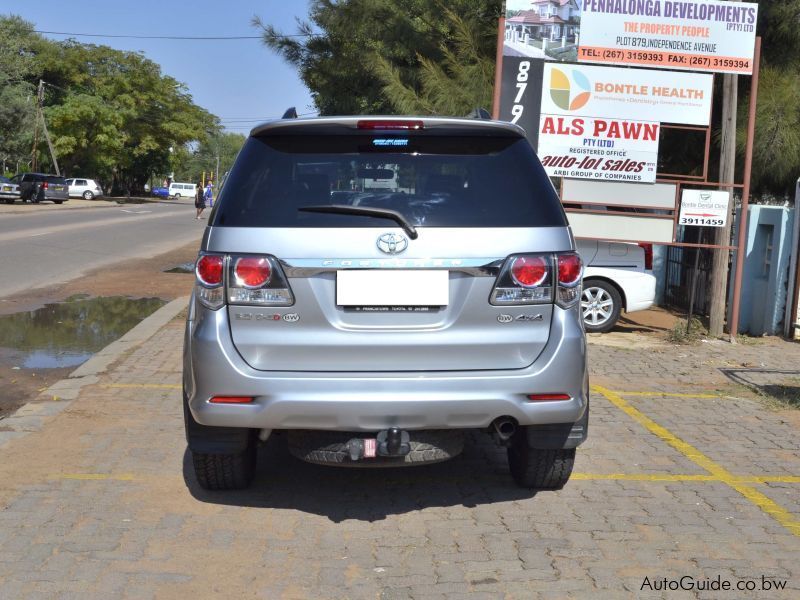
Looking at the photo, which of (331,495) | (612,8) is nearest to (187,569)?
(331,495)

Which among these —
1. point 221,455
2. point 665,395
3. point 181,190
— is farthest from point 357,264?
point 181,190

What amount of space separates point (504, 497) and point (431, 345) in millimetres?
1212

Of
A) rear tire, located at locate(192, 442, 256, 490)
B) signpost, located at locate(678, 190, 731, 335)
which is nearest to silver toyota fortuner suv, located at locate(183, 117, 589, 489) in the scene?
rear tire, located at locate(192, 442, 256, 490)

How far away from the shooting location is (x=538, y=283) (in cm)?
421

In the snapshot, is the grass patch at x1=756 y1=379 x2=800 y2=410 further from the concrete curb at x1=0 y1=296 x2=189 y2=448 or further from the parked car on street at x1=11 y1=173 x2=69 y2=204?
the parked car on street at x1=11 y1=173 x2=69 y2=204

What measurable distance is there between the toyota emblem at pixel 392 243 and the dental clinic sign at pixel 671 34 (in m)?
7.26

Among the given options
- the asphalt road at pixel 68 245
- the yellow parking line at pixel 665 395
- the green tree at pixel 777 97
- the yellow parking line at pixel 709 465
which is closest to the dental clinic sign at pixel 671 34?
the green tree at pixel 777 97

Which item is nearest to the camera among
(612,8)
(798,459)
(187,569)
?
(187,569)

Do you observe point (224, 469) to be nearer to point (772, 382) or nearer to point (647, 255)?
point (772, 382)

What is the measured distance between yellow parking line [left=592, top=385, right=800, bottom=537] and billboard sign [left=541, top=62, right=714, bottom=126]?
4163 mm

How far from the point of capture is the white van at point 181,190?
103 metres

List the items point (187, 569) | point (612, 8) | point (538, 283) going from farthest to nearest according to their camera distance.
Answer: point (612, 8) < point (538, 283) < point (187, 569)

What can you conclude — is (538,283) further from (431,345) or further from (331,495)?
(331,495)

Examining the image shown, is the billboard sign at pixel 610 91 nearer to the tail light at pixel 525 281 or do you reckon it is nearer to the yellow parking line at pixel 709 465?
the yellow parking line at pixel 709 465
